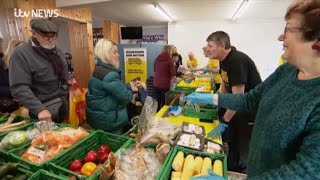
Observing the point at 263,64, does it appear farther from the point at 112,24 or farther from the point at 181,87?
the point at 181,87

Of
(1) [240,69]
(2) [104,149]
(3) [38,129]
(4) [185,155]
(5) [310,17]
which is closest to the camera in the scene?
(5) [310,17]

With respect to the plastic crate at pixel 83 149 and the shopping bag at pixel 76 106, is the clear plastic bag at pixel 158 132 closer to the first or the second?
the plastic crate at pixel 83 149

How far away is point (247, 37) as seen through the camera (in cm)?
852

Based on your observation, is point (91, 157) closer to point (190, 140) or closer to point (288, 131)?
point (190, 140)

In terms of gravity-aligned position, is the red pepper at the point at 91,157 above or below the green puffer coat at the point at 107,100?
below

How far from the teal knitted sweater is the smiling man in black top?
914 mm

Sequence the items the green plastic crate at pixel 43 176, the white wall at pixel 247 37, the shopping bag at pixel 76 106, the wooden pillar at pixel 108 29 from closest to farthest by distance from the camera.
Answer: the green plastic crate at pixel 43 176
the shopping bag at pixel 76 106
the wooden pillar at pixel 108 29
the white wall at pixel 247 37

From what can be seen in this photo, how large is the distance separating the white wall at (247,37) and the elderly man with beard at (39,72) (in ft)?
25.0

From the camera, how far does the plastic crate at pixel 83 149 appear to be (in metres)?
1.11

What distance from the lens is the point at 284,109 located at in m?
0.85

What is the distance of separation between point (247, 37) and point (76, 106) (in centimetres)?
777

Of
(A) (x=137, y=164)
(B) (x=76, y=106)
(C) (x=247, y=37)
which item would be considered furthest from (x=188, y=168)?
(C) (x=247, y=37)

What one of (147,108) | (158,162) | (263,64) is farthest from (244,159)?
(263,64)

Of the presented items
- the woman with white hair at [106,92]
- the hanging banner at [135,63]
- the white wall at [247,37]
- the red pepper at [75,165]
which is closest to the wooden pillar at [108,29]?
the hanging banner at [135,63]
